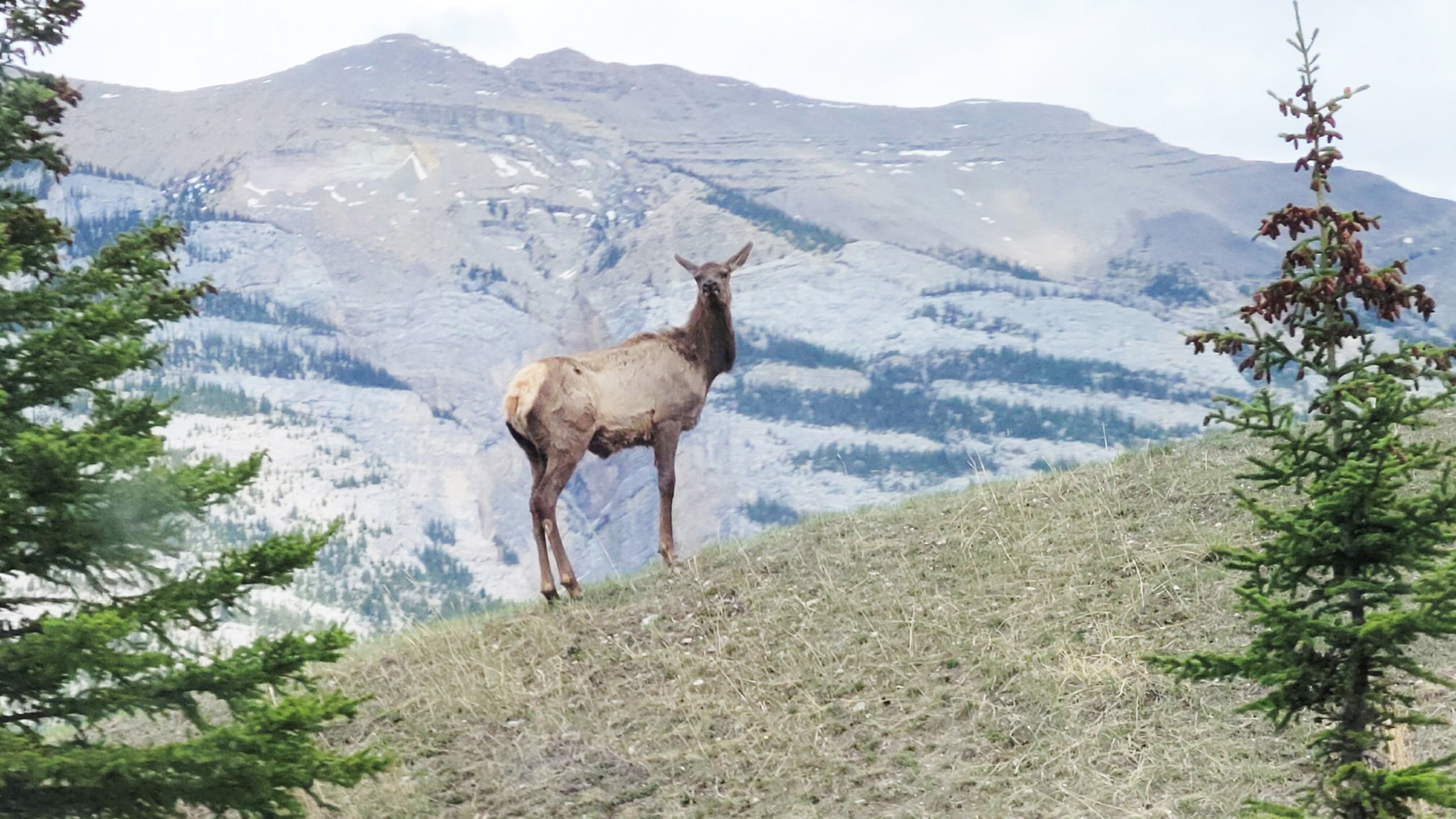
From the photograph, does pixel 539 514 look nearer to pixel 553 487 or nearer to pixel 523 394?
pixel 553 487

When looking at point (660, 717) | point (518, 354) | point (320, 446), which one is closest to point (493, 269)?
point (518, 354)

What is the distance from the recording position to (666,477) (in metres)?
11.6

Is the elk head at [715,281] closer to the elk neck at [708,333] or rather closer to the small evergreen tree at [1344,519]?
the elk neck at [708,333]

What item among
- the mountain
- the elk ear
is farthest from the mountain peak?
the elk ear

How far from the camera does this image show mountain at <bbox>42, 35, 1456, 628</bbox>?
97.7 ft

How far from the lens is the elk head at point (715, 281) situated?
38.5 feet

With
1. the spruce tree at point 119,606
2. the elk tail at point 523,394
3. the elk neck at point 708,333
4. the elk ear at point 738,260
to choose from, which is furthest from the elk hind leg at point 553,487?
the spruce tree at point 119,606

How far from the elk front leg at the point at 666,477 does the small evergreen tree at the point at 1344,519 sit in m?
7.54

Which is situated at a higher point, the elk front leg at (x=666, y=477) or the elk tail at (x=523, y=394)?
the elk tail at (x=523, y=394)

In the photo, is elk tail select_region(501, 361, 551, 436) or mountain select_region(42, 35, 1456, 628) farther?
mountain select_region(42, 35, 1456, 628)

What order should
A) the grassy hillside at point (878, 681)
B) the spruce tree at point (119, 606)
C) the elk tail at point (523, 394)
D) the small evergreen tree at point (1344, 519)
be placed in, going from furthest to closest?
the elk tail at point (523, 394) < the grassy hillside at point (878, 681) < the spruce tree at point (119, 606) < the small evergreen tree at point (1344, 519)

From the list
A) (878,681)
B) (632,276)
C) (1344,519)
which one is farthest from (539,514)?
(632,276)

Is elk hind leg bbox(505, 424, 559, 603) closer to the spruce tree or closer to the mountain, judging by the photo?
the spruce tree

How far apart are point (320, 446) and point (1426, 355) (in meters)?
29.6
